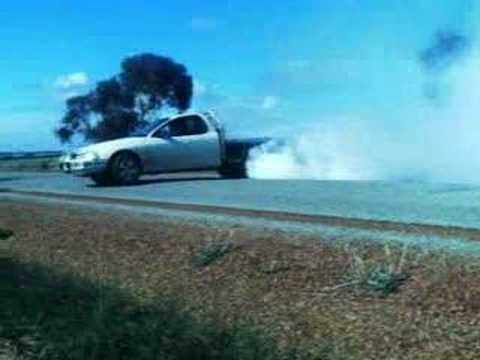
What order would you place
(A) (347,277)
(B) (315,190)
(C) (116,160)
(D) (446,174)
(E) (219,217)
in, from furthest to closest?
(C) (116,160) → (D) (446,174) → (B) (315,190) → (E) (219,217) → (A) (347,277)

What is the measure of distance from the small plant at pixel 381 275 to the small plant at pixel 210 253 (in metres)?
1.80

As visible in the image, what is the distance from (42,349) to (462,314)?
298 centimetres

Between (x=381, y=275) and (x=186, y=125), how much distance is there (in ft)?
53.7

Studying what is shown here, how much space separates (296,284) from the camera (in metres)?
8.81

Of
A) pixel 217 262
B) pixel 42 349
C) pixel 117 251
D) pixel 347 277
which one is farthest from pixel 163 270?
pixel 42 349

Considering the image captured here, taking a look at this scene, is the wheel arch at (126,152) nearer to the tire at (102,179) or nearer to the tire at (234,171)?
the tire at (102,179)

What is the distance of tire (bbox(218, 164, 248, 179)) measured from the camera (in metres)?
24.6

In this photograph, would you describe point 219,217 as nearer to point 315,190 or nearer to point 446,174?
point 315,190

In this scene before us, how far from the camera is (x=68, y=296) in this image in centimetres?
879

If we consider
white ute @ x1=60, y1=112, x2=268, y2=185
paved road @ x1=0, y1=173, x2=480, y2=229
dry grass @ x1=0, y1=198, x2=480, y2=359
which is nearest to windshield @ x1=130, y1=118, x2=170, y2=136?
white ute @ x1=60, y1=112, x2=268, y2=185

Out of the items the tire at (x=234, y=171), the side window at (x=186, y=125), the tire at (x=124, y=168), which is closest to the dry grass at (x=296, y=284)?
the tire at (x=124, y=168)

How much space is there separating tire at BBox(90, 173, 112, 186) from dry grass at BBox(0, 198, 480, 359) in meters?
10.4

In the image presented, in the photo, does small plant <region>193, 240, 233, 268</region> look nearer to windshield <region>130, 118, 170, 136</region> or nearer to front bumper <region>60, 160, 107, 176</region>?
front bumper <region>60, 160, 107, 176</region>

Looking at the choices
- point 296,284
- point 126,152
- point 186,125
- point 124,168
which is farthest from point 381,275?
point 186,125
